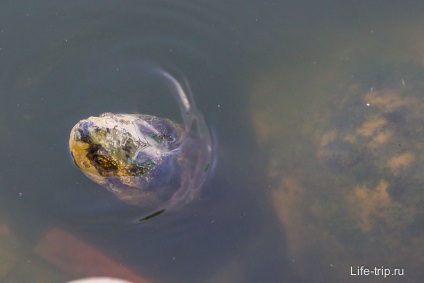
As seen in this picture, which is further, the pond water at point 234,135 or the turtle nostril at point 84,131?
the pond water at point 234,135

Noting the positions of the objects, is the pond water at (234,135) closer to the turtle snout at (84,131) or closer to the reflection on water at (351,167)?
the reflection on water at (351,167)

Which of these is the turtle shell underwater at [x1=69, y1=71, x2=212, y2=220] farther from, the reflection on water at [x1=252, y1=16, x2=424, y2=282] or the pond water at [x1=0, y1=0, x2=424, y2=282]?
the reflection on water at [x1=252, y1=16, x2=424, y2=282]

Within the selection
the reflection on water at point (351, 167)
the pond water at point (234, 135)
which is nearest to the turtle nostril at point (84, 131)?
the pond water at point (234, 135)

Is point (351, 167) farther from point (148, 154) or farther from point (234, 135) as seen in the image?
point (148, 154)

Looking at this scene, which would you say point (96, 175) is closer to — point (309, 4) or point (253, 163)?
point (253, 163)

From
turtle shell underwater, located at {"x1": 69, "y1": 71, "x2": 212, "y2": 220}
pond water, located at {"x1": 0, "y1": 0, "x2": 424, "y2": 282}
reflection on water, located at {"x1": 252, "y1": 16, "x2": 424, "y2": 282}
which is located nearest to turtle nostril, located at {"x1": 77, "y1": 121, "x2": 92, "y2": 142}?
turtle shell underwater, located at {"x1": 69, "y1": 71, "x2": 212, "y2": 220}

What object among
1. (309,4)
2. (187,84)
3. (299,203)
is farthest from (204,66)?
(299,203)
